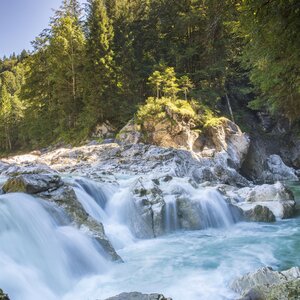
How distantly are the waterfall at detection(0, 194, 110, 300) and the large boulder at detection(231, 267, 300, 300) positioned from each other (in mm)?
3156

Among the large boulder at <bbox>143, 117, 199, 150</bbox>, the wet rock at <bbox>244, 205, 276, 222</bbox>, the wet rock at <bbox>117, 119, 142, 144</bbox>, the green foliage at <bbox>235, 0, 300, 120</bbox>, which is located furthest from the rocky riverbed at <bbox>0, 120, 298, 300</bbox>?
the green foliage at <bbox>235, 0, 300, 120</bbox>

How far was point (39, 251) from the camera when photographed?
6.67 m

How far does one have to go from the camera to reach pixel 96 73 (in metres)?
25.2

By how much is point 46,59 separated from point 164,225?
84.2ft

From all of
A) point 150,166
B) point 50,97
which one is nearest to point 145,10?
point 50,97

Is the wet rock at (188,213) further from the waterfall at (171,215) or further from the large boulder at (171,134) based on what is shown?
the large boulder at (171,134)

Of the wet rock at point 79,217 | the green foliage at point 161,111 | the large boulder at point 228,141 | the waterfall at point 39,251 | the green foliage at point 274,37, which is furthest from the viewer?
the large boulder at point 228,141

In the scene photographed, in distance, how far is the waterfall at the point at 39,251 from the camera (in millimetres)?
5621

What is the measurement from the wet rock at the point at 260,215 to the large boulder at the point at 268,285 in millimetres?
5565

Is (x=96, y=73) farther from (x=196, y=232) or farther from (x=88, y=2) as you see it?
(x=196, y=232)

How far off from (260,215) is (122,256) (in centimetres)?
540

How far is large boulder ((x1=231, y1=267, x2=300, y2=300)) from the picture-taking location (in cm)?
369

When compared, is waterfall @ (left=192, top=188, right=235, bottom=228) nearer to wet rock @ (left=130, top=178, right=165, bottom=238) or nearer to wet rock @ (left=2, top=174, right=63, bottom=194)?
wet rock @ (left=130, top=178, right=165, bottom=238)

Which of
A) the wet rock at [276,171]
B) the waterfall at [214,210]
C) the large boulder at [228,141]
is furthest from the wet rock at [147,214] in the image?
the wet rock at [276,171]
